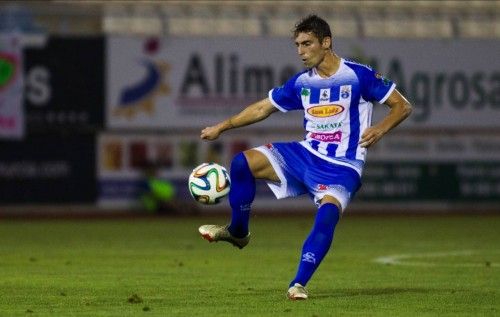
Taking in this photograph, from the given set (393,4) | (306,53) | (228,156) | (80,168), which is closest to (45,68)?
(80,168)

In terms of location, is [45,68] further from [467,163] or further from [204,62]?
[467,163]

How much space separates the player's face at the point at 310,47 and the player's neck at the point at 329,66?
11 centimetres

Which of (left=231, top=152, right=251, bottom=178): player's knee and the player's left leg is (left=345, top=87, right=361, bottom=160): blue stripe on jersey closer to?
the player's left leg

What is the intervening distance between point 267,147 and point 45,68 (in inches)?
620

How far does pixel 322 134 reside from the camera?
37.9ft

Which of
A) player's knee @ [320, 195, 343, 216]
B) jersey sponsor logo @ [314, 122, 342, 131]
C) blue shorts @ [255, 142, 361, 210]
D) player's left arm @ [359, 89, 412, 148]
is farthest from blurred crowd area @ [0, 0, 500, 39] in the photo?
player's knee @ [320, 195, 343, 216]

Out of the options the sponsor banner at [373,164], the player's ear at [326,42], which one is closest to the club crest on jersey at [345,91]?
the player's ear at [326,42]

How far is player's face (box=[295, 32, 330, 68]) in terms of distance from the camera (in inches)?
446

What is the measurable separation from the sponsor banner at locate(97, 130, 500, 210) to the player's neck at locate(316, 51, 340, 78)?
601 inches

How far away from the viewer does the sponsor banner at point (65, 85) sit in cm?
2669

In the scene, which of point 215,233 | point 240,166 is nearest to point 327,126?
point 240,166

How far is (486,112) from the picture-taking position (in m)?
29.0

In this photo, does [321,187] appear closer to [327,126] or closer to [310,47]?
[327,126]

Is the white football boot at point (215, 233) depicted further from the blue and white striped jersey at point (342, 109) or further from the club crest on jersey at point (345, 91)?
the club crest on jersey at point (345, 91)
